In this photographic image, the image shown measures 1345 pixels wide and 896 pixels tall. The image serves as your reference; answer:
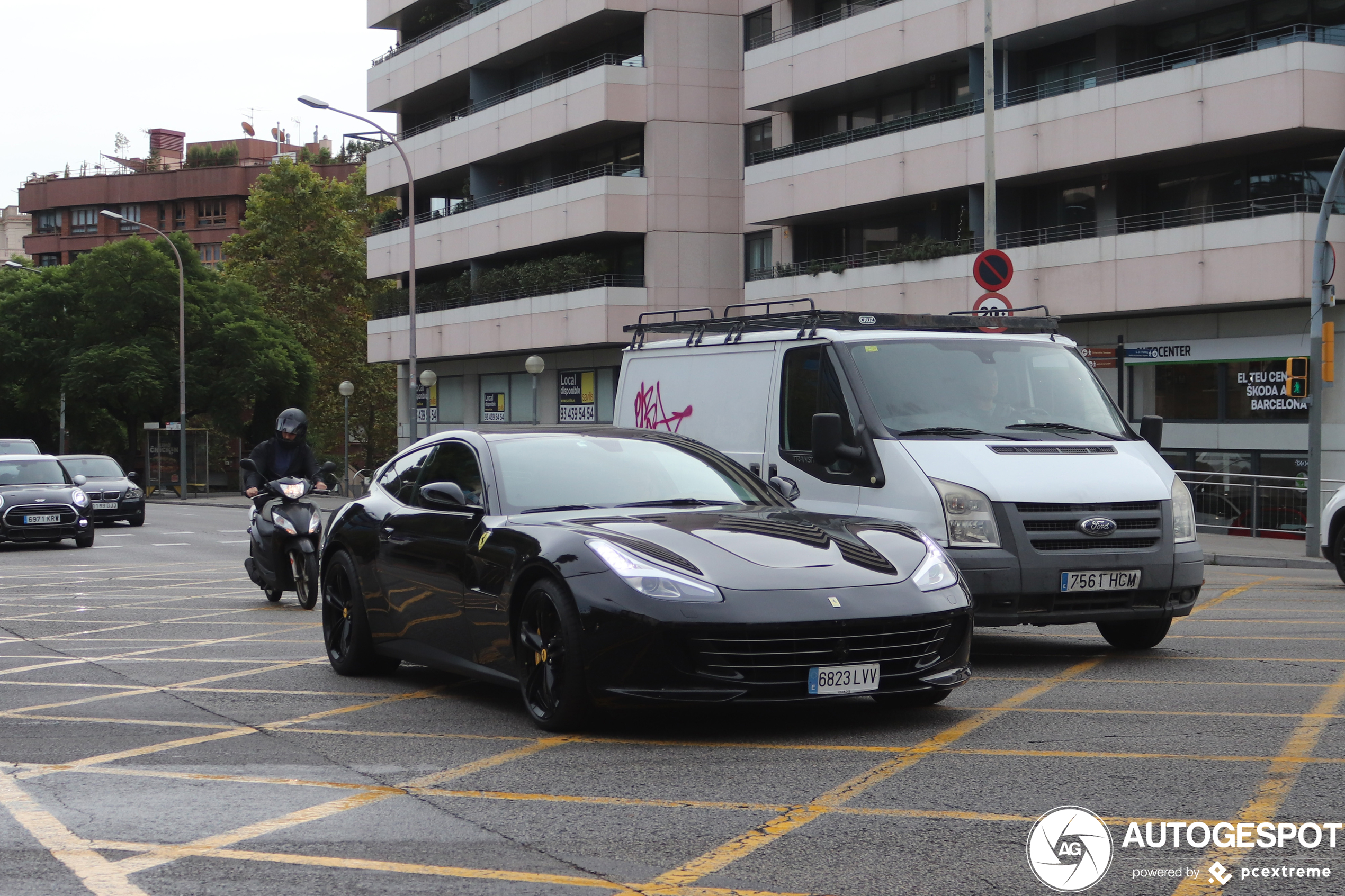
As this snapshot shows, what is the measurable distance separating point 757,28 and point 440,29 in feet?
43.6

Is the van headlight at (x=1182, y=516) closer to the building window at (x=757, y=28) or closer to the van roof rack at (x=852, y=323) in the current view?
the van roof rack at (x=852, y=323)

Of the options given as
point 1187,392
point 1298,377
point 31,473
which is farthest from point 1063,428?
point 1187,392

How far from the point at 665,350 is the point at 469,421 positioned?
135 ft

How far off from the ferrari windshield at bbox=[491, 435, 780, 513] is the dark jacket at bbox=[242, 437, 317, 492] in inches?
283

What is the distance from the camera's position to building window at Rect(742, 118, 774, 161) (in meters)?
43.6

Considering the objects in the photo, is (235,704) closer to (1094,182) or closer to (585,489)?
(585,489)

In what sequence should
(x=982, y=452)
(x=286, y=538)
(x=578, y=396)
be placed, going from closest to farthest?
1. (x=982, y=452)
2. (x=286, y=538)
3. (x=578, y=396)

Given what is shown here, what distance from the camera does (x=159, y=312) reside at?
6575 centimetres

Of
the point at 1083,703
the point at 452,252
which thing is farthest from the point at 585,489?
the point at 452,252

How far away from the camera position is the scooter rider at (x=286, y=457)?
49.6 feet

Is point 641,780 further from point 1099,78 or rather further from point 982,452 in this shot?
point 1099,78

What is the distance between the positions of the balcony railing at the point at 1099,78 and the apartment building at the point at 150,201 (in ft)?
230

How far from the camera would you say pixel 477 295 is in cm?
5009

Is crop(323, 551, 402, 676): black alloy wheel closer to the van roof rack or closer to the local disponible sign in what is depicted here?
the van roof rack
